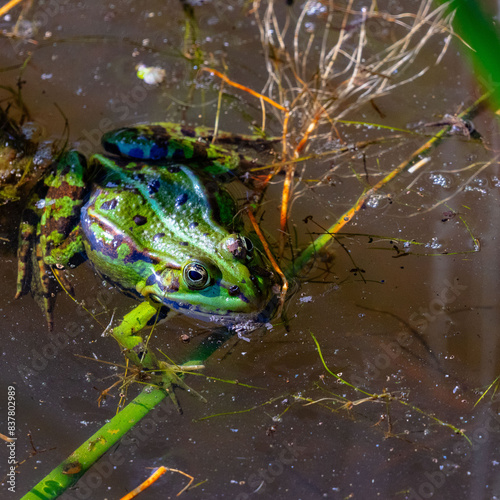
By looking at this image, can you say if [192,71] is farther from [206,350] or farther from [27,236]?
[206,350]

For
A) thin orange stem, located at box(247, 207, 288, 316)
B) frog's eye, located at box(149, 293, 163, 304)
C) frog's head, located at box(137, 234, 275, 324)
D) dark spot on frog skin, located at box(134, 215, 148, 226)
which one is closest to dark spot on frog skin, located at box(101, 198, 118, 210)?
dark spot on frog skin, located at box(134, 215, 148, 226)

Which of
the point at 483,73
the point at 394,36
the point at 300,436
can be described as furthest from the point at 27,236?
the point at 483,73

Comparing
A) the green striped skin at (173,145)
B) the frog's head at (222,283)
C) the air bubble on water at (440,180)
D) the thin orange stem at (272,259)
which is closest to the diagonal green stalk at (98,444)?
the frog's head at (222,283)

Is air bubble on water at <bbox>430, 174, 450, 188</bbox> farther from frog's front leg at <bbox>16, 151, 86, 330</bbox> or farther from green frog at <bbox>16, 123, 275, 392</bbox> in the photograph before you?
frog's front leg at <bbox>16, 151, 86, 330</bbox>

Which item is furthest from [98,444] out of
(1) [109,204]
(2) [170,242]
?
(1) [109,204]

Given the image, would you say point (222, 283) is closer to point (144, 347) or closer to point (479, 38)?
point (144, 347)

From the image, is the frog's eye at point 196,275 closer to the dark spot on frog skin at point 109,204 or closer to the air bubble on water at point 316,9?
the dark spot on frog skin at point 109,204
